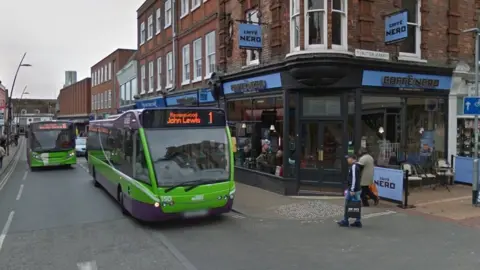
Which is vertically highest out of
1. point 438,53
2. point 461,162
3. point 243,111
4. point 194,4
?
point 194,4

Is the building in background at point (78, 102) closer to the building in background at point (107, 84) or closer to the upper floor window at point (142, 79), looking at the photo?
the building in background at point (107, 84)

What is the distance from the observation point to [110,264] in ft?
22.0

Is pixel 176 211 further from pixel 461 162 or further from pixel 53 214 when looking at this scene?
pixel 461 162

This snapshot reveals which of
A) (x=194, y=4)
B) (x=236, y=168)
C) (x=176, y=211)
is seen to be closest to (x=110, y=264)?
(x=176, y=211)

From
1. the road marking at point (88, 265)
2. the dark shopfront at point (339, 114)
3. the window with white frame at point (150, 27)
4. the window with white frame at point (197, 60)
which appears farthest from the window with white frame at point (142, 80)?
the road marking at point (88, 265)

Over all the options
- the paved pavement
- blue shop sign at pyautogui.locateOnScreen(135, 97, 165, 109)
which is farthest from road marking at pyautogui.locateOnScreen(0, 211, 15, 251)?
blue shop sign at pyautogui.locateOnScreen(135, 97, 165, 109)

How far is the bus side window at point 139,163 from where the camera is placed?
30.3ft

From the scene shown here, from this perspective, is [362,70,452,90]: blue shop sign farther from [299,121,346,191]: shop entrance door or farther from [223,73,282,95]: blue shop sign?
[223,73,282,95]: blue shop sign

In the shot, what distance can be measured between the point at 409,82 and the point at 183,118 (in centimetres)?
842

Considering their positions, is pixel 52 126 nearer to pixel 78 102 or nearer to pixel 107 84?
pixel 107 84

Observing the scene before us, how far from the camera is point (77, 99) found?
→ 7144cm

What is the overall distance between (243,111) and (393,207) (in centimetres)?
762

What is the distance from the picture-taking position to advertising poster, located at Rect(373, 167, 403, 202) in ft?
37.7

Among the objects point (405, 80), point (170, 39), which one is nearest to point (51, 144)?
point (170, 39)
